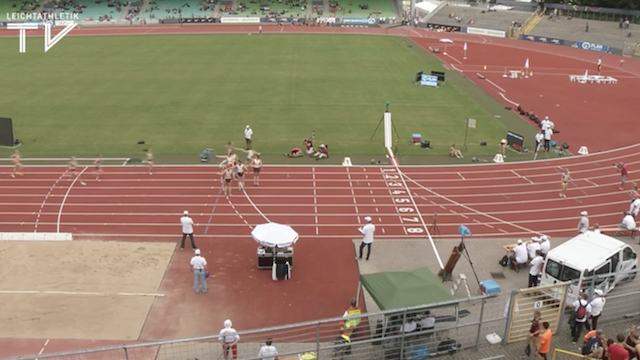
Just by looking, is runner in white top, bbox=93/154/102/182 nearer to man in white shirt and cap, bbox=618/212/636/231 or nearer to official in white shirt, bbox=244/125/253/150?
official in white shirt, bbox=244/125/253/150

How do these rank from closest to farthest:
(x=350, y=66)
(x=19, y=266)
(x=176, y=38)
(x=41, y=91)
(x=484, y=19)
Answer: (x=19, y=266) → (x=41, y=91) → (x=350, y=66) → (x=176, y=38) → (x=484, y=19)

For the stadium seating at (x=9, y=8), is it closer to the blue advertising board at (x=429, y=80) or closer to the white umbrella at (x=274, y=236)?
the blue advertising board at (x=429, y=80)

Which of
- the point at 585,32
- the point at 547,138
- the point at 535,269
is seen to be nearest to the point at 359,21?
the point at 585,32

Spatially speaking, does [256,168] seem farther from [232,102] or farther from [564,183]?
[232,102]

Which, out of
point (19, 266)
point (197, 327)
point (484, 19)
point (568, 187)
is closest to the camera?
point (197, 327)

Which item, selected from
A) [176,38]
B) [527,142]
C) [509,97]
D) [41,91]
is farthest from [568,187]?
[176,38]

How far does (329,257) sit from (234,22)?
6932cm

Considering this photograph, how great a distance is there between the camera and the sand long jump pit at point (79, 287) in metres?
14.3

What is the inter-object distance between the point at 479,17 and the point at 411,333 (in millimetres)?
72373

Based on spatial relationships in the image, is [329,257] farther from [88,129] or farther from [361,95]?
[361,95]

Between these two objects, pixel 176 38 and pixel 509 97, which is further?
pixel 176 38

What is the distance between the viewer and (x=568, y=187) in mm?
24156

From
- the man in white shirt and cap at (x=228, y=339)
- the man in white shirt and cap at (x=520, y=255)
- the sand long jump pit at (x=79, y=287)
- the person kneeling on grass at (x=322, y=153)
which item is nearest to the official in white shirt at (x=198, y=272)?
the sand long jump pit at (x=79, y=287)

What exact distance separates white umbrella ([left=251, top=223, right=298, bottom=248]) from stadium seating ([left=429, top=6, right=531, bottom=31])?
63.5 m
